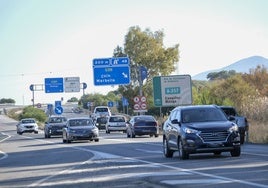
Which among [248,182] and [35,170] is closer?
[248,182]

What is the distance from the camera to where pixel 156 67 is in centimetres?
7956

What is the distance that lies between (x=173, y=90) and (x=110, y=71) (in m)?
11.0

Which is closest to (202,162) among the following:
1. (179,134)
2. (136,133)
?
(179,134)

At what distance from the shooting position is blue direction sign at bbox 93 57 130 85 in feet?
208

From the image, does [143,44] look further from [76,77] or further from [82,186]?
[82,186]

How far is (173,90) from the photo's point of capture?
178ft

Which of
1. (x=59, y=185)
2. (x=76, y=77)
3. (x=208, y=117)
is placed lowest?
(x=59, y=185)

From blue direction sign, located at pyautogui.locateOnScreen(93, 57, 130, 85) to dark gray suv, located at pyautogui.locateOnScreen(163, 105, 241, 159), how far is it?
131ft

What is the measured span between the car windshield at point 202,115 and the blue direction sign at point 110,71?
40057 mm

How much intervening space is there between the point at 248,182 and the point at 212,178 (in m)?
1.35

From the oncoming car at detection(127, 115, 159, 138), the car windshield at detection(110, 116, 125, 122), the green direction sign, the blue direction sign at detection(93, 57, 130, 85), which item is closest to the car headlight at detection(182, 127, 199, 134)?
the oncoming car at detection(127, 115, 159, 138)

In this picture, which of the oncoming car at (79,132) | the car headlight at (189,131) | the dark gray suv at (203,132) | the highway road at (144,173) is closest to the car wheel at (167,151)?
the highway road at (144,173)

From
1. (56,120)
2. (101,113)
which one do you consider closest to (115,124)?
(56,120)

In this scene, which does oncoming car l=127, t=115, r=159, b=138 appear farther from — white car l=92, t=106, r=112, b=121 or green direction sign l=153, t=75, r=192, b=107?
white car l=92, t=106, r=112, b=121
